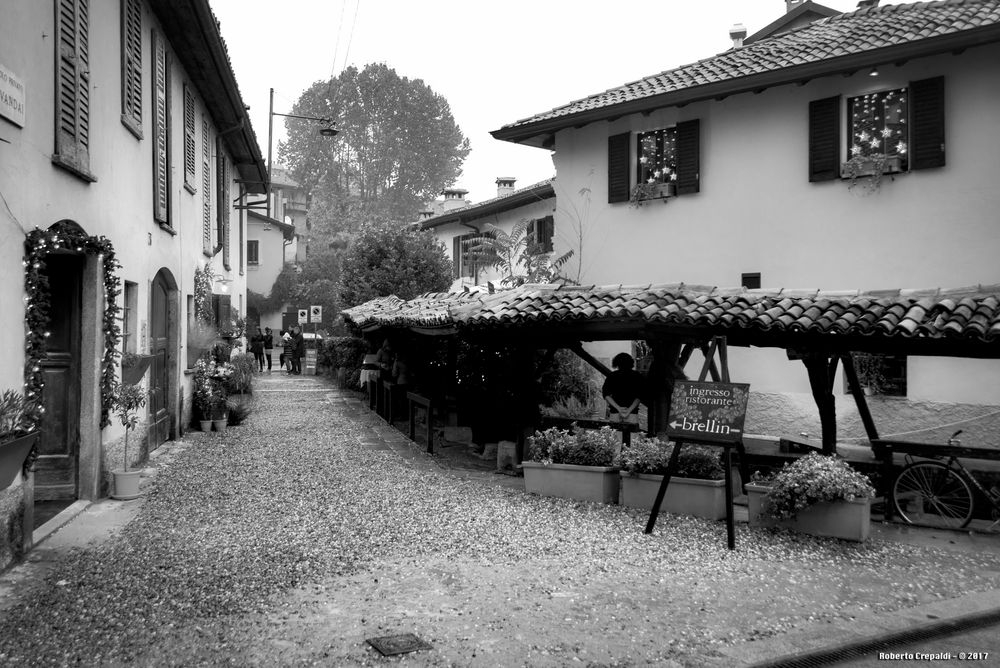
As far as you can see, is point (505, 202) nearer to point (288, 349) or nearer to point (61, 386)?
point (288, 349)

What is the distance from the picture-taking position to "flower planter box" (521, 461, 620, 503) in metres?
8.73

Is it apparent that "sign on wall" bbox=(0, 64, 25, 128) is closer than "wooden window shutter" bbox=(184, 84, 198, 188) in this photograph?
Yes

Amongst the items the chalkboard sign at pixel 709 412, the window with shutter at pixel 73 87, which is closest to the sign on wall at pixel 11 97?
the window with shutter at pixel 73 87

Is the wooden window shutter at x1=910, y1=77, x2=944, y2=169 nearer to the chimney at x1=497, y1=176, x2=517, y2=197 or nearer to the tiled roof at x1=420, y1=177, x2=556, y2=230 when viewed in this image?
the tiled roof at x1=420, y1=177, x2=556, y2=230

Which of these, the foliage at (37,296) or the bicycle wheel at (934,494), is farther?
the bicycle wheel at (934,494)

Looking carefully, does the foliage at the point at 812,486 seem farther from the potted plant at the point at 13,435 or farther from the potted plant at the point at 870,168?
the potted plant at the point at 870,168

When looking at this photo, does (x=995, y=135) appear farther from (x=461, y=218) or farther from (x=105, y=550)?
(x=461, y=218)

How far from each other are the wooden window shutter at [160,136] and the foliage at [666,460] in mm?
Result: 6513

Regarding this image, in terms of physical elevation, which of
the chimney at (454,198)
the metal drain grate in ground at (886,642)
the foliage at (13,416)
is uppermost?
the chimney at (454,198)

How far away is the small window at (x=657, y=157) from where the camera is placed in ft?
48.7

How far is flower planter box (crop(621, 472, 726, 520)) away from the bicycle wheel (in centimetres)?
183

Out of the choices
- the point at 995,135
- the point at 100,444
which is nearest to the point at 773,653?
the point at 100,444

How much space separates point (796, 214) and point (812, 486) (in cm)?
720

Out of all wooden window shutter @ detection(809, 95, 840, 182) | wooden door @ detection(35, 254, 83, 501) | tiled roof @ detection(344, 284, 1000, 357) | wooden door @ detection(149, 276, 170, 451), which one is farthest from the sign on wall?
wooden window shutter @ detection(809, 95, 840, 182)
